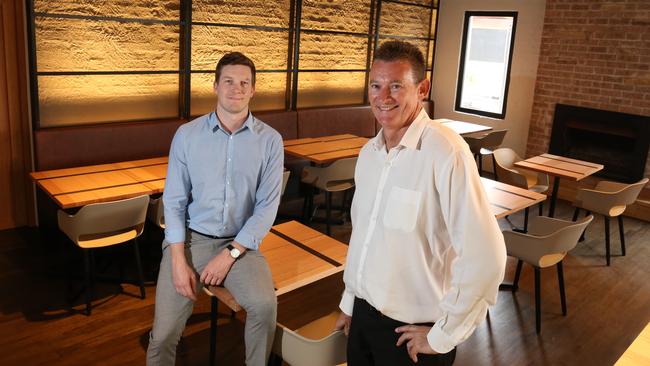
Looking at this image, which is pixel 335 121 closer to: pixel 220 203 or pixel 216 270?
pixel 220 203

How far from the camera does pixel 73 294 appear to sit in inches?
151

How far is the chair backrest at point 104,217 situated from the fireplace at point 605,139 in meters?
5.57

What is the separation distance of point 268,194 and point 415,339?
4.16ft

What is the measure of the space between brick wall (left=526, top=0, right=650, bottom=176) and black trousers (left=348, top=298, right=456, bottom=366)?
5.87m

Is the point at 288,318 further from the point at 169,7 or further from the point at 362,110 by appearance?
the point at 362,110

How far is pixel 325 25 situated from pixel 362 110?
1.20 meters

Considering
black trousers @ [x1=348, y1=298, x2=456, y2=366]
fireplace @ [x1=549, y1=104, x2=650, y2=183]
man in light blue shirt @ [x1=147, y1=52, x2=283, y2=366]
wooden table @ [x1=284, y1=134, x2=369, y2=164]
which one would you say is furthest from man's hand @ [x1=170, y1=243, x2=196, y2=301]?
fireplace @ [x1=549, y1=104, x2=650, y2=183]

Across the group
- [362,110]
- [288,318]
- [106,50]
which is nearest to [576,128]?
[362,110]

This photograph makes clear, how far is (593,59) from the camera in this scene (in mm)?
6727

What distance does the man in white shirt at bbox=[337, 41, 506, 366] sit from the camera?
4.85ft

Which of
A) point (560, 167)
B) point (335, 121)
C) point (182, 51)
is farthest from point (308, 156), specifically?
point (560, 167)

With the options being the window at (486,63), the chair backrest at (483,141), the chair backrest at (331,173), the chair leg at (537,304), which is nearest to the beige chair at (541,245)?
Answer: the chair leg at (537,304)

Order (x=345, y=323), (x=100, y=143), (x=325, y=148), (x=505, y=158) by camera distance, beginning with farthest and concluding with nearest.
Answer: (x=505, y=158) < (x=325, y=148) < (x=100, y=143) < (x=345, y=323)

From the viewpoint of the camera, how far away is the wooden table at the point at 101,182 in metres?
3.61
